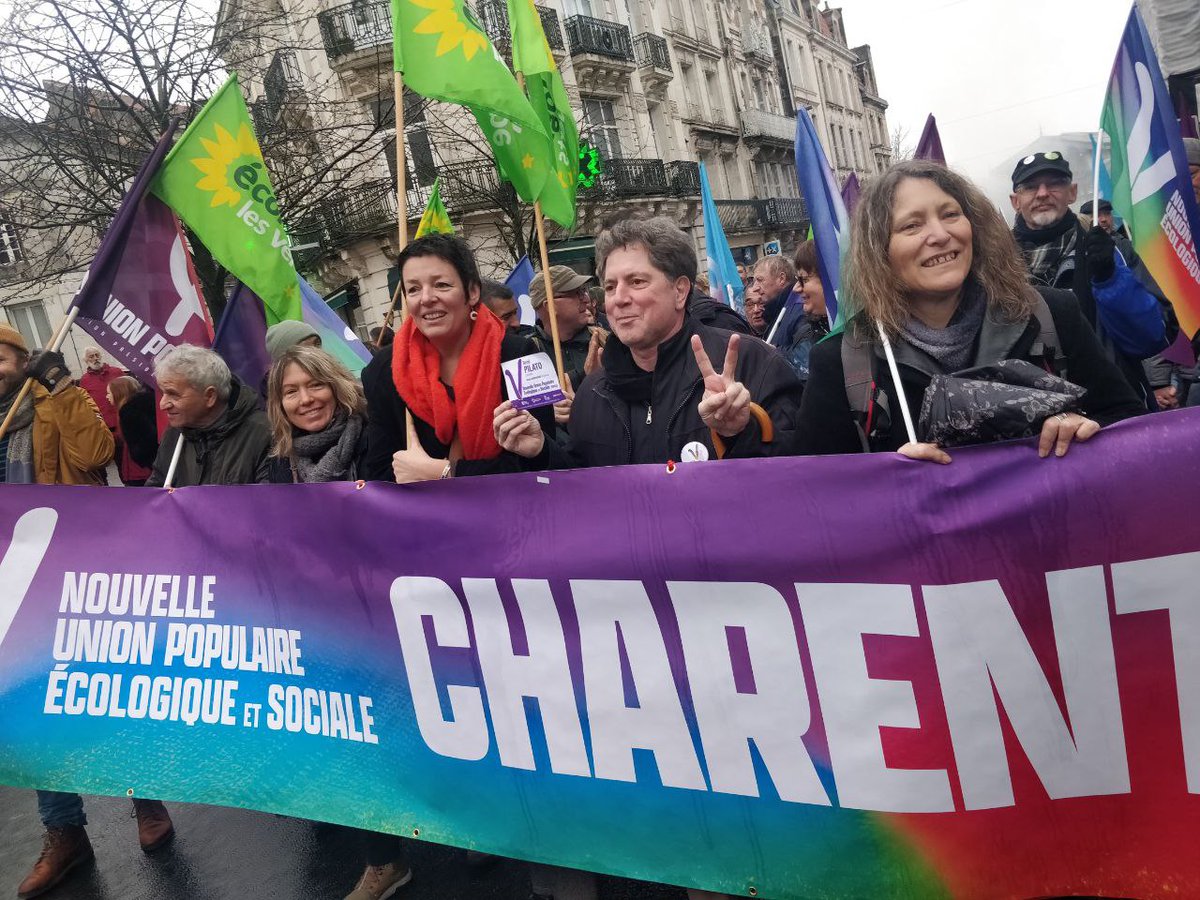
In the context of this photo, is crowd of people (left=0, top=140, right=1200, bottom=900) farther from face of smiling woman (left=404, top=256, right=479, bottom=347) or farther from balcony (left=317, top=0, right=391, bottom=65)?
balcony (left=317, top=0, right=391, bottom=65)

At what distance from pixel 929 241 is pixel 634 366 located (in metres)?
0.89

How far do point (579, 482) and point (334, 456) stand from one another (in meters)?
1.29

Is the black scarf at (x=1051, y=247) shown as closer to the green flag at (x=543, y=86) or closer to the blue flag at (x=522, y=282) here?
Answer: the green flag at (x=543, y=86)

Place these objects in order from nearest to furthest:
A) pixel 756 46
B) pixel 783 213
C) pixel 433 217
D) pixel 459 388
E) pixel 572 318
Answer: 1. pixel 459 388
2. pixel 572 318
3. pixel 433 217
4. pixel 783 213
5. pixel 756 46

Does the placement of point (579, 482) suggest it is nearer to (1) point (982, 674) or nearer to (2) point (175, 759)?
(1) point (982, 674)

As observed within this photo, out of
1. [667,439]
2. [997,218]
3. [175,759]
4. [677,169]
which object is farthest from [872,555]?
[677,169]

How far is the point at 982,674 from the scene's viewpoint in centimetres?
202

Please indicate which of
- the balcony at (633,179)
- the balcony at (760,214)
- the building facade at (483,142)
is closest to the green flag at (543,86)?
the building facade at (483,142)

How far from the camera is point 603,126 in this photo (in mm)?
29156

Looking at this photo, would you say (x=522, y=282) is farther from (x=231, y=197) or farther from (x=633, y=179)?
(x=633, y=179)

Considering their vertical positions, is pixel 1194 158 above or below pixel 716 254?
below

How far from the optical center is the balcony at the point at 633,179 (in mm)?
27562

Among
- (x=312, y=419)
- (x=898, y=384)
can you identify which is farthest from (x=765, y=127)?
(x=898, y=384)

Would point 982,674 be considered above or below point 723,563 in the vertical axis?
below
